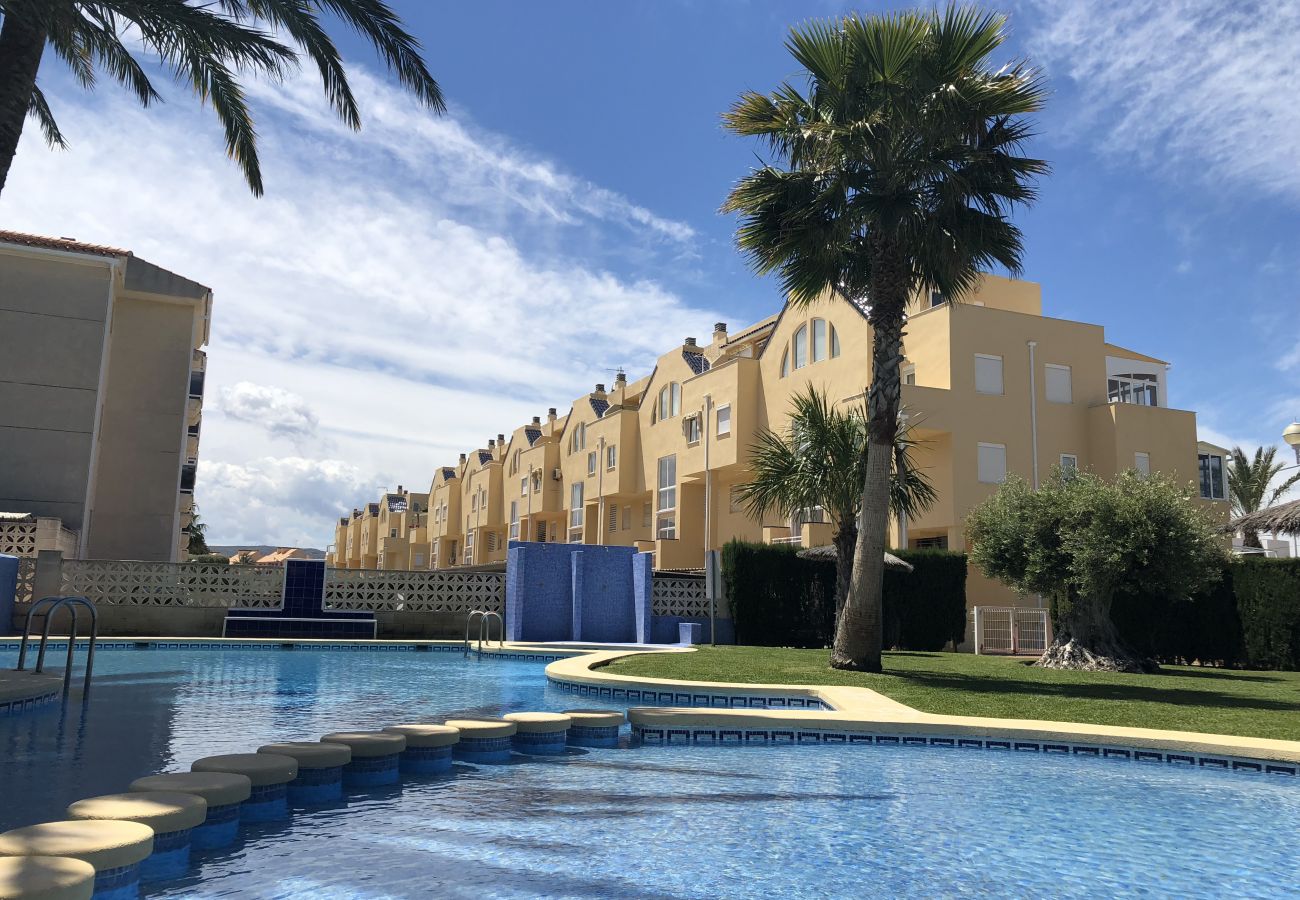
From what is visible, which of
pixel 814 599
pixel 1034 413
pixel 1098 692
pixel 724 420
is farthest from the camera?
pixel 724 420

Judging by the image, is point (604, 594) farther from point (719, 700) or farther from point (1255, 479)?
point (1255, 479)

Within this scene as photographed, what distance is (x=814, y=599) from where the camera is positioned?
24.0 m

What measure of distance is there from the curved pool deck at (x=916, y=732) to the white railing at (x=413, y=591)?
13477 mm

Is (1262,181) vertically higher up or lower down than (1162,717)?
higher up

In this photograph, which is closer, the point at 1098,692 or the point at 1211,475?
the point at 1098,692

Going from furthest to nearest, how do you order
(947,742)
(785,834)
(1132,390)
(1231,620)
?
(1132,390)
(1231,620)
(947,742)
(785,834)

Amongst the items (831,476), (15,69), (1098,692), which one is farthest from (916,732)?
(15,69)

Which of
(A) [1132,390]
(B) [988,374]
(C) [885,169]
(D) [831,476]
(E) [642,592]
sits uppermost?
(A) [1132,390]

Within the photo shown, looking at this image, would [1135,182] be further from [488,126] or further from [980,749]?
[980,749]

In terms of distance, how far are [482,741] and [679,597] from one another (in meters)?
16.5

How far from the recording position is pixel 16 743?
798cm

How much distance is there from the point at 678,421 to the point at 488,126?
23121 millimetres

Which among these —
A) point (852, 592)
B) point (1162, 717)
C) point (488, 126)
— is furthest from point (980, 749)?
point (488, 126)

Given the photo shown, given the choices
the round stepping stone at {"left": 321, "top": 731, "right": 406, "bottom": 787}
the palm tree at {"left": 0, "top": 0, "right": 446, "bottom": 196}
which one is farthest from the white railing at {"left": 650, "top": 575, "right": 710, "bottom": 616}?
the round stepping stone at {"left": 321, "top": 731, "right": 406, "bottom": 787}
